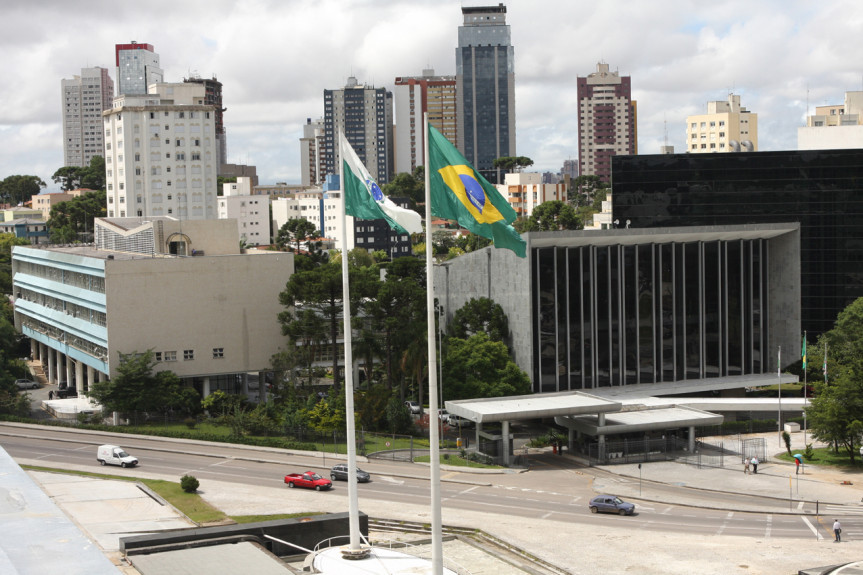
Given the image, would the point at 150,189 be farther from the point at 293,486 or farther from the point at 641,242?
the point at 293,486

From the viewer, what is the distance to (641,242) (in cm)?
9519

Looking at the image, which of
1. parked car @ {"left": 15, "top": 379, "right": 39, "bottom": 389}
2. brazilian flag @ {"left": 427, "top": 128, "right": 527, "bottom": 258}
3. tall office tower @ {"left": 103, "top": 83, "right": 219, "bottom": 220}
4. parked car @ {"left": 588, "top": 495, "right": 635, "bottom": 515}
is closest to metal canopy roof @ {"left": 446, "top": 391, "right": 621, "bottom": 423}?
parked car @ {"left": 588, "top": 495, "right": 635, "bottom": 515}

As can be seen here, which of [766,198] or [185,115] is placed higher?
[185,115]

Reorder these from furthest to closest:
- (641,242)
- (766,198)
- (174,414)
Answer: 1. (766,198)
2. (641,242)
3. (174,414)

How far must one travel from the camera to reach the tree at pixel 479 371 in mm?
85000

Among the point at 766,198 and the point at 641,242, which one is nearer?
the point at 641,242

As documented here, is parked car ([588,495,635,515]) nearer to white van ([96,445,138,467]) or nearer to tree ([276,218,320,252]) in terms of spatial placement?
white van ([96,445,138,467])

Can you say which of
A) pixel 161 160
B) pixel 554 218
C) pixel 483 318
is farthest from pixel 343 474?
pixel 554 218

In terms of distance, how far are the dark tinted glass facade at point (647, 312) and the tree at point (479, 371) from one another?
164 inches

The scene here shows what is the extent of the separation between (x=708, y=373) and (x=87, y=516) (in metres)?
64.0

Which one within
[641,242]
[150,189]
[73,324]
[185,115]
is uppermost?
[185,115]

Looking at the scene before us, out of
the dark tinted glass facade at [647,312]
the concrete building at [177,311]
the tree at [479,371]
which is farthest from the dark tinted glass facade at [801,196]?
the concrete building at [177,311]

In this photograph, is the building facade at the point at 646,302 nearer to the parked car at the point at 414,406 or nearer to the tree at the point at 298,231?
the parked car at the point at 414,406

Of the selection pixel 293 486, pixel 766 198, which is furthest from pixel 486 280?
pixel 293 486
